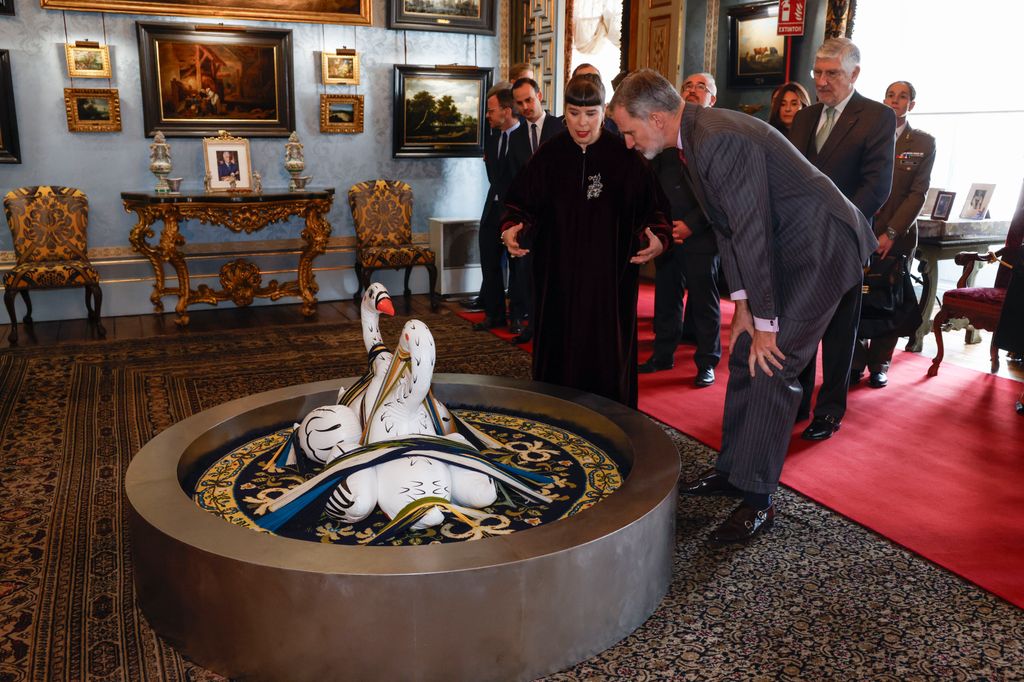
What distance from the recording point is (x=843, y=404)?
4.69 metres

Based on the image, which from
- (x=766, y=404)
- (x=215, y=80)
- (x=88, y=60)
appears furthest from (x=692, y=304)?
(x=88, y=60)

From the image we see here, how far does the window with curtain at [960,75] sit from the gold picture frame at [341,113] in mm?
4616

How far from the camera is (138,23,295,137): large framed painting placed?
7477mm

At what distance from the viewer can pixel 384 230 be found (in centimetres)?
827

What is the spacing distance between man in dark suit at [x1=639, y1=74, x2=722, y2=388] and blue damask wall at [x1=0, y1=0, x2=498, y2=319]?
356 cm

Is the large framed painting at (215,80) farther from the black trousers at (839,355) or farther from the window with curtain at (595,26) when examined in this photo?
the black trousers at (839,355)

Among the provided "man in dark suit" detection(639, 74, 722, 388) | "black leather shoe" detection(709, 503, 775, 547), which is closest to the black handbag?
"man in dark suit" detection(639, 74, 722, 388)

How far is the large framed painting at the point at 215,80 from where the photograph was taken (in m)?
7.48

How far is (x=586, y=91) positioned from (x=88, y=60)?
5.41 metres

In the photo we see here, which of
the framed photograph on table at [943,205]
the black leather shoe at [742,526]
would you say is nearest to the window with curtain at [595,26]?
the framed photograph on table at [943,205]

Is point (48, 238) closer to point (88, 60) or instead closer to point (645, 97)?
point (88, 60)

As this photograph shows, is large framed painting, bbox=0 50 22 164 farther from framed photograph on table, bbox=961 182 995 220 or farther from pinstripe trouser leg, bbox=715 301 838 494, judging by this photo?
framed photograph on table, bbox=961 182 995 220

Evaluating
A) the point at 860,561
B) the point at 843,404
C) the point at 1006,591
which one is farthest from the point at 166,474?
the point at 843,404

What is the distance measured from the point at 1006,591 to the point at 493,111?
197 inches
